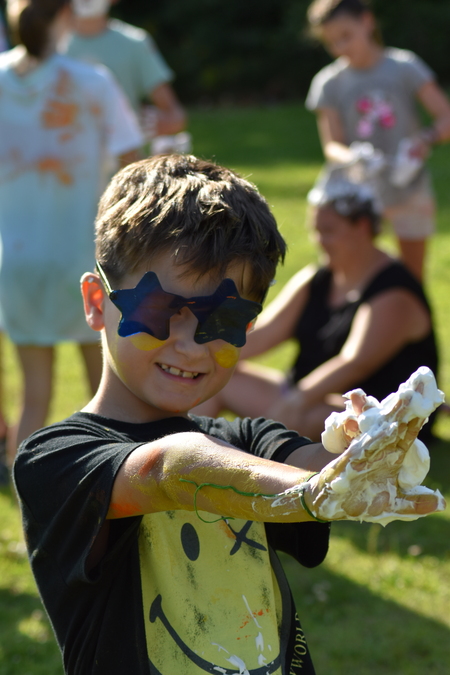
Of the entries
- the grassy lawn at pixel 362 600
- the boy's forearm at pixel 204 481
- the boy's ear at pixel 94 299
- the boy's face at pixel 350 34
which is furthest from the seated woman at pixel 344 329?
the boy's forearm at pixel 204 481

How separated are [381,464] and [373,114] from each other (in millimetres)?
4736

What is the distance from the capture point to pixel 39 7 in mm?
3527

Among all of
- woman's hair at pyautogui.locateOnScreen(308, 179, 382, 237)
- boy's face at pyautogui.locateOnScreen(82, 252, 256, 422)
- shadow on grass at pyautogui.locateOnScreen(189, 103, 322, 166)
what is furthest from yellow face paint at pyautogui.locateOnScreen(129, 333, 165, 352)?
shadow on grass at pyautogui.locateOnScreen(189, 103, 322, 166)

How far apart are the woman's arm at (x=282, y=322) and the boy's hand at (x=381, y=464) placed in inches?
146

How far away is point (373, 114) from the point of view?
18.0ft

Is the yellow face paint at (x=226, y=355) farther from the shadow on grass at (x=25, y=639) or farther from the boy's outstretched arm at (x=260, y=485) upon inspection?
the shadow on grass at (x=25, y=639)

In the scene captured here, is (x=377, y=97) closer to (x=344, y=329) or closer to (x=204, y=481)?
(x=344, y=329)

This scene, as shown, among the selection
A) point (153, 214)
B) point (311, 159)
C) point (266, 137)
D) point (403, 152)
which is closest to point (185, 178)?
point (153, 214)

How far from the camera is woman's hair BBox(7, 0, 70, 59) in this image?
11.4 ft

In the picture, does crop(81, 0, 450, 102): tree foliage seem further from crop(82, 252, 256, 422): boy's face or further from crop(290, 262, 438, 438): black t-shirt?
crop(82, 252, 256, 422): boy's face

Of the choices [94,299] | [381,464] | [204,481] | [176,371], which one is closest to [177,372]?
[176,371]

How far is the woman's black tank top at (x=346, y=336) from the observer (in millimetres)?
4414

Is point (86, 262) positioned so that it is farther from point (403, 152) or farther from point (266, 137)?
point (266, 137)

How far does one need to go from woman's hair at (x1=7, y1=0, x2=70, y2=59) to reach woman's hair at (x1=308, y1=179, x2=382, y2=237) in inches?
66.3
